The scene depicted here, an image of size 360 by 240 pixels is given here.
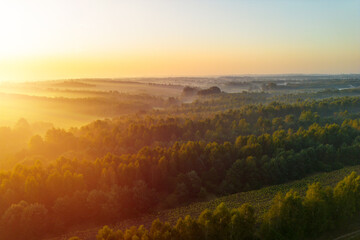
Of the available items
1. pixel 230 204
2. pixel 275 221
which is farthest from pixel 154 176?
pixel 275 221

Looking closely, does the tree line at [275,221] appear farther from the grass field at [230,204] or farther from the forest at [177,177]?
the grass field at [230,204]

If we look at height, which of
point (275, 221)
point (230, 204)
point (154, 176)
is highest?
point (154, 176)

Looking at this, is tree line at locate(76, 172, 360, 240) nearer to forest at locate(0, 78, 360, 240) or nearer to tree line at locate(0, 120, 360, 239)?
forest at locate(0, 78, 360, 240)

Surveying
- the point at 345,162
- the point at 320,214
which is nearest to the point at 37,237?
the point at 320,214

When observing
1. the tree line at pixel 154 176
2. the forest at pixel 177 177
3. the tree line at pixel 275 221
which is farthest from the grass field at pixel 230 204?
the tree line at pixel 275 221

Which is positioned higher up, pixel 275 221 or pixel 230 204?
pixel 275 221

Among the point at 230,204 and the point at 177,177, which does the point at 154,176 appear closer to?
the point at 177,177
